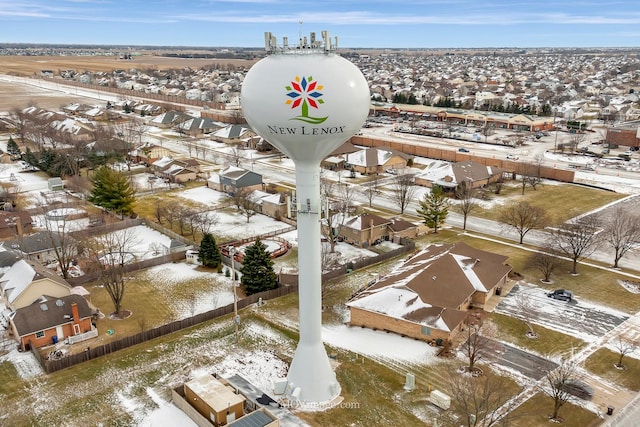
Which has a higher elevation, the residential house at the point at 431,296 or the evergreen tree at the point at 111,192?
the evergreen tree at the point at 111,192

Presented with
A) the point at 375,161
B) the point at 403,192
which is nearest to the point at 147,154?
the point at 375,161

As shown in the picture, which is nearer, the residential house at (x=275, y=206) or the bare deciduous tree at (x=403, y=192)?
the residential house at (x=275, y=206)

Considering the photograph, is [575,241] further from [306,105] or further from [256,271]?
[306,105]

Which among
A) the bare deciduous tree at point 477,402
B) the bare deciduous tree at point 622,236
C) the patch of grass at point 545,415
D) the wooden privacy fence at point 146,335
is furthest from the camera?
the bare deciduous tree at point 622,236

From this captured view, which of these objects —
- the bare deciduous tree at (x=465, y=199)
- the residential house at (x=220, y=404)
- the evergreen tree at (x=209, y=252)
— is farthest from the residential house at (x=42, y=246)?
the bare deciduous tree at (x=465, y=199)

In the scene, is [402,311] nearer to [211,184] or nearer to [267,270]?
[267,270]

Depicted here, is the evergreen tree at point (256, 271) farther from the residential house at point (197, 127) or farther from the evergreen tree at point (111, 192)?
the residential house at point (197, 127)

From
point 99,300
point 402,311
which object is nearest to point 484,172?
point 402,311
